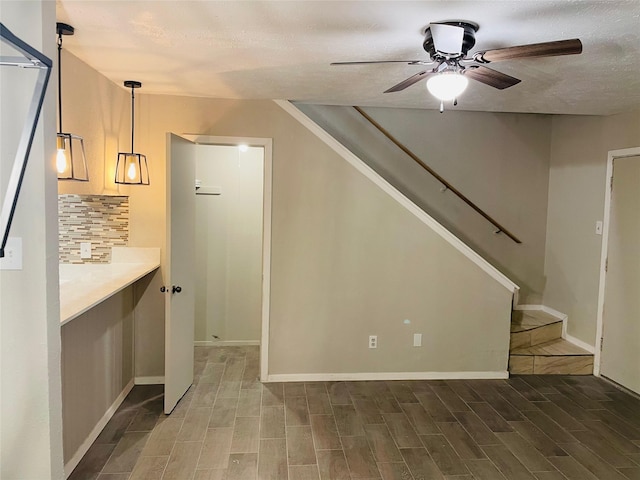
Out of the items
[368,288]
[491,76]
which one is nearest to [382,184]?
[368,288]

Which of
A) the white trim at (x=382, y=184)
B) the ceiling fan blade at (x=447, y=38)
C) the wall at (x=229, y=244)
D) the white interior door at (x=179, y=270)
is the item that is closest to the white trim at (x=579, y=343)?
the white trim at (x=382, y=184)

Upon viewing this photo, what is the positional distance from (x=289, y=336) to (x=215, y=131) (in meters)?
1.85

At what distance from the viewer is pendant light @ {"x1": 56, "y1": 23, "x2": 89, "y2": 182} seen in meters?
2.26

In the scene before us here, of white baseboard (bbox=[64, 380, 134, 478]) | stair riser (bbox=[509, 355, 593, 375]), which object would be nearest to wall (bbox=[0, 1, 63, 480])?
white baseboard (bbox=[64, 380, 134, 478])

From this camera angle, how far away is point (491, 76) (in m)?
2.27

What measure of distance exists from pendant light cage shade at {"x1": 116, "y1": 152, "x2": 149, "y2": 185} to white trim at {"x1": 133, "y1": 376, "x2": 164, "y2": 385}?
165 centimetres

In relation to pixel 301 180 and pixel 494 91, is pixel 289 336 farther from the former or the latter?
pixel 494 91

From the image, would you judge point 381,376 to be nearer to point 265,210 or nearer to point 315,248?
point 315,248

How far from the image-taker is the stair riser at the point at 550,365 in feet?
13.4

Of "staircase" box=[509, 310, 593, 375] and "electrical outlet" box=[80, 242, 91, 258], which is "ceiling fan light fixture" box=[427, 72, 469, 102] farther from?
"staircase" box=[509, 310, 593, 375]

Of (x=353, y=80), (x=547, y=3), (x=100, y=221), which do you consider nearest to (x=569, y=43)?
(x=547, y=3)

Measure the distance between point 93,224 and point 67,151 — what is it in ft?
3.97

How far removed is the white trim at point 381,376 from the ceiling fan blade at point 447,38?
280cm

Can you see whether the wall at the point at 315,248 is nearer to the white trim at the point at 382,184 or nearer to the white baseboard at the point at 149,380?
the white trim at the point at 382,184
